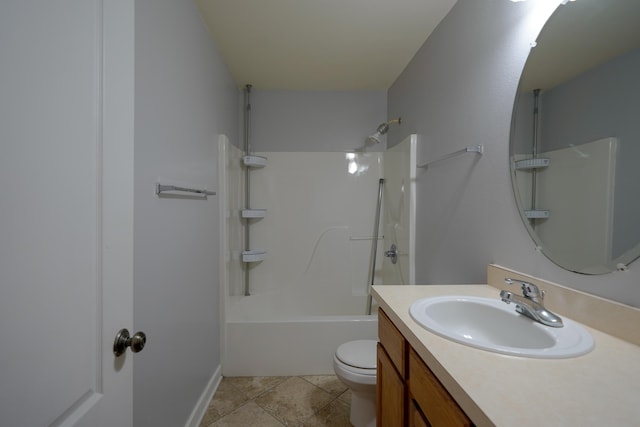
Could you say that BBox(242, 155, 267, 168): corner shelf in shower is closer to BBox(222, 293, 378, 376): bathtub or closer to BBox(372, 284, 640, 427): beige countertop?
BBox(222, 293, 378, 376): bathtub

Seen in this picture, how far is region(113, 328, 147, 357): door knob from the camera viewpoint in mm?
618

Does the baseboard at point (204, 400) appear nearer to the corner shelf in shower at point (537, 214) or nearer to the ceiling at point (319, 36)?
the corner shelf in shower at point (537, 214)

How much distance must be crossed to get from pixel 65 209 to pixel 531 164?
137 centimetres

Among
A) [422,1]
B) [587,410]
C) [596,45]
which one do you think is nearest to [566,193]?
[596,45]

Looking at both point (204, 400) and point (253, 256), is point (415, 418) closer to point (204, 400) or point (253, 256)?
point (204, 400)

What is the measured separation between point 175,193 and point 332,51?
1.51m

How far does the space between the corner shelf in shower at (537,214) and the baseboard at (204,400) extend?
1.93 m

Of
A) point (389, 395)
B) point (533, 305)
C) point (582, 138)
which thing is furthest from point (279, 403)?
point (582, 138)

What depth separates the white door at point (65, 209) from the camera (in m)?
0.39

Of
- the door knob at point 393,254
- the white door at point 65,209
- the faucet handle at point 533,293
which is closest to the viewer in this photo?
the white door at point 65,209

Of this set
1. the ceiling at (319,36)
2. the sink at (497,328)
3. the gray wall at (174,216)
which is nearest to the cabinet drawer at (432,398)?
the sink at (497,328)

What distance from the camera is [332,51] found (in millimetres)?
1953

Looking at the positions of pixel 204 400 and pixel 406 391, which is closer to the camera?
pixel 406 391

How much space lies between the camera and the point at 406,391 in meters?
0.85
